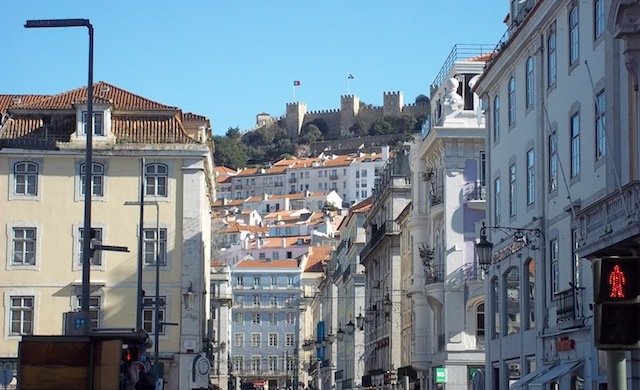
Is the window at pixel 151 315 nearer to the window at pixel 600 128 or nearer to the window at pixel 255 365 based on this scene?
the window at pixel 600 128

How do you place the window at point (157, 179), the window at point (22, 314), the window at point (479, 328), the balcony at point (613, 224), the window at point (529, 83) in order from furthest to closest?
1. the window at point (157, 179)
2. the window at point (22, 314)
3. the window at point (479, 328)
4. the window at point (529, 83)
5. the balcony at point (613, 224)

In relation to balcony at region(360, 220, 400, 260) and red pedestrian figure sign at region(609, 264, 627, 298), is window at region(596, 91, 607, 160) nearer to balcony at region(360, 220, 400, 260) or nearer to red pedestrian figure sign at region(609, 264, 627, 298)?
red pedestrian figure sign at region(609, 264, 627, 298)

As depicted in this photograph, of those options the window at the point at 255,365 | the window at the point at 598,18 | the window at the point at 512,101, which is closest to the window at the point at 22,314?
the window at the point at 512,101

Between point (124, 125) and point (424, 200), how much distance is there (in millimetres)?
13643

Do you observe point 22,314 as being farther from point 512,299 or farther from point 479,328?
point 512,299

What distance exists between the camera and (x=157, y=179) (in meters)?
58.6

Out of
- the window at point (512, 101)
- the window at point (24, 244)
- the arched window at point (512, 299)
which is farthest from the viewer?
the window at point (24, 244)

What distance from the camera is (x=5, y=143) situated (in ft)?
189

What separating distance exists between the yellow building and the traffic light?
48051mm

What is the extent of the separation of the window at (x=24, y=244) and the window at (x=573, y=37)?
32.6m

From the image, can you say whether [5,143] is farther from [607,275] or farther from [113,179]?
[607,275]

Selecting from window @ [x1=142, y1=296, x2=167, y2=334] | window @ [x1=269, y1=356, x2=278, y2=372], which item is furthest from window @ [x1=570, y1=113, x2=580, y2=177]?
window @ [x1=269, y1=356, x2=278, y2=372]

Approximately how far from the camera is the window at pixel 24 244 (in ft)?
189

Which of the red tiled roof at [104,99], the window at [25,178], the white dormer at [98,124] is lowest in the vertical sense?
the window at [25,178]
